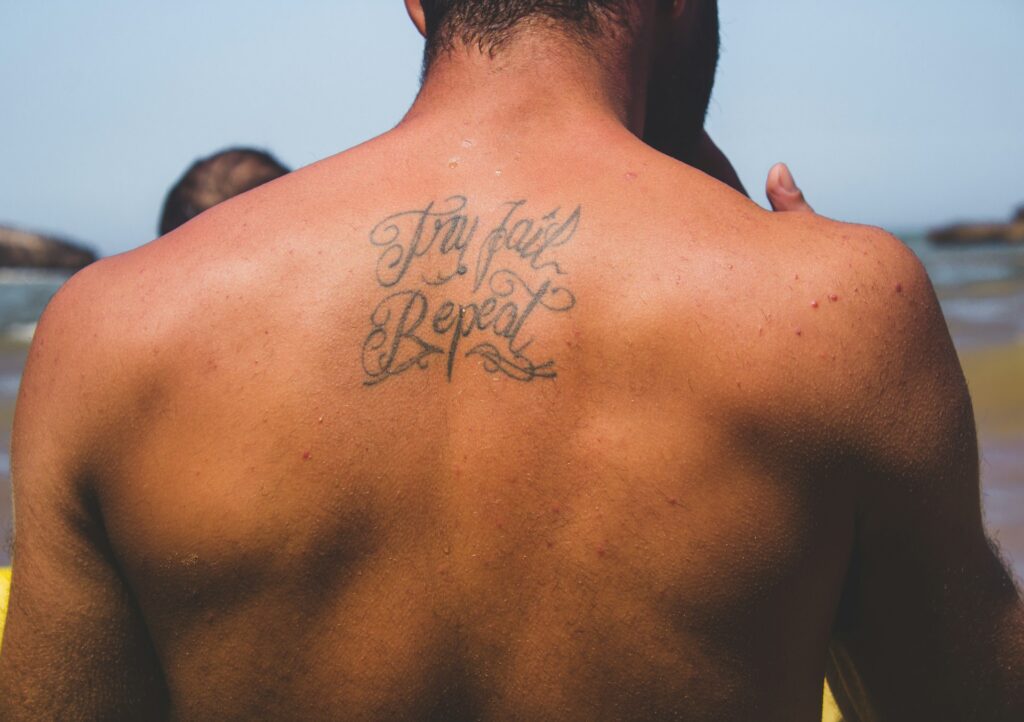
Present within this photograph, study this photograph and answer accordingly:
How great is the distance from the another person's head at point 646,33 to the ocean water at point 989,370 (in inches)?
40.2

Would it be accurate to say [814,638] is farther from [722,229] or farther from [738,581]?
[722,229]

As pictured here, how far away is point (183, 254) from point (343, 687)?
2.02 ft

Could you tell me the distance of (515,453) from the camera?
4.32 ft

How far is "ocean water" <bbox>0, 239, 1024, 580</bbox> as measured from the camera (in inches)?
211

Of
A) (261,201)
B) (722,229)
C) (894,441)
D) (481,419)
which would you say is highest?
(722,229)

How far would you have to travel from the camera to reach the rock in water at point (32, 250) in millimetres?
33375

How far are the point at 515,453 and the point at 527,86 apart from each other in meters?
0.54

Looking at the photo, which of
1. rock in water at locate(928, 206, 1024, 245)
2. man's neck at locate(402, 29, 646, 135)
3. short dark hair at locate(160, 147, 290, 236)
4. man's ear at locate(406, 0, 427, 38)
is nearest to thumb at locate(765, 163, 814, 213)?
man's neck at locate(402, 29, 646, 135)

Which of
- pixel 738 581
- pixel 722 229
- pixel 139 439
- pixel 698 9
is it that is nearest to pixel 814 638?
pixel 738 581

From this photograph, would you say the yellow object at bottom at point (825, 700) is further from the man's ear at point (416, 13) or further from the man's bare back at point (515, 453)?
the man's ear at point (416, 13)

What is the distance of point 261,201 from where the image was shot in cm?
147

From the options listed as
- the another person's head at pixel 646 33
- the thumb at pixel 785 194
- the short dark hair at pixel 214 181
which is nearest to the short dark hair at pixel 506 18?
the another person's head at pixel 646 33

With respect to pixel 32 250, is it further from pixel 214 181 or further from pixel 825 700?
pixel 825 700

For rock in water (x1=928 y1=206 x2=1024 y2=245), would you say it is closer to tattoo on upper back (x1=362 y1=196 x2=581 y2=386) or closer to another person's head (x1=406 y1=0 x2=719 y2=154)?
another person's head (x1=406 y1=0 x2=719 y2=154)
